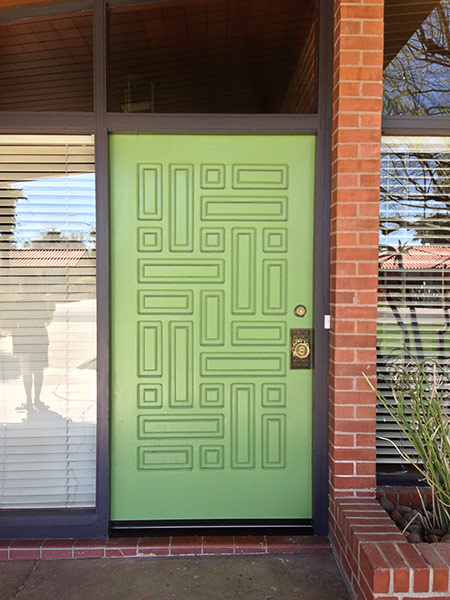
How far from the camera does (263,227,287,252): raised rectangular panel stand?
2.87 meters

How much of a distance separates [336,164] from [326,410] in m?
1.36

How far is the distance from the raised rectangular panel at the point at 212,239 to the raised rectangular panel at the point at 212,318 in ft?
0.81

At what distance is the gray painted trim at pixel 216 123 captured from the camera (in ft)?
9.16

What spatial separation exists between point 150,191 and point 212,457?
1.56m

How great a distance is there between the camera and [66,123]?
2.79 m

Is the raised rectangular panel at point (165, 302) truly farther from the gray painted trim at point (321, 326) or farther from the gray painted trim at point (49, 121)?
the gray painted trim at point (49, 121)

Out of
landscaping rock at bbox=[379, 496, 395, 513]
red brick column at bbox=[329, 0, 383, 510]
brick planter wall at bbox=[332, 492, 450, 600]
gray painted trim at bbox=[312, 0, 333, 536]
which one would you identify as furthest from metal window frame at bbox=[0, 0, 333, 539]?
brick planter wall at bbox=[332, 492, 450, 600]

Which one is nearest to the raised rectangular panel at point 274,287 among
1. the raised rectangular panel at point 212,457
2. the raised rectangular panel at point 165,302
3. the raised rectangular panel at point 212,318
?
the raised rectangular panel at point 212,318

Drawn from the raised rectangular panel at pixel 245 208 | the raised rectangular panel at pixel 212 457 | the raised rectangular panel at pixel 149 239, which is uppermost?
the raised rectangular panel at pixel 245 208

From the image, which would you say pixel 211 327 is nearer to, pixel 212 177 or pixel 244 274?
pixel 244 274

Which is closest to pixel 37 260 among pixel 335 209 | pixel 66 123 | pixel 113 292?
pixel 113 292

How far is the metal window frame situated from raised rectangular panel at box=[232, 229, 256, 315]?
36 centimetres

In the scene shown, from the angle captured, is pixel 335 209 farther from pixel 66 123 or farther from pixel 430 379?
pixel 66 123

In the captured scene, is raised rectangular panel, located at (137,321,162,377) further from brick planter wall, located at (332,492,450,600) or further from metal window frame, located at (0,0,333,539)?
brick planter wall, located at (332,492,450,600)
